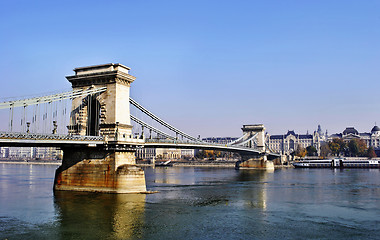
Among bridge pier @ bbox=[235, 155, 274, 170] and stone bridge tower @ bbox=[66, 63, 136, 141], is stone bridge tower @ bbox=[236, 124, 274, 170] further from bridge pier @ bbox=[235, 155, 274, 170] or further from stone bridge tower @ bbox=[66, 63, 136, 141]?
stone bridge tower @ bbox=[66, 63, 136, 141]

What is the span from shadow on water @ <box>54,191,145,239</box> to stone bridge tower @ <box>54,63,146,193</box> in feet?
5.18

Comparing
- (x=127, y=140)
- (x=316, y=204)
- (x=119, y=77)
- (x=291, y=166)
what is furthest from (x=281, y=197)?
(x=291, y=166)

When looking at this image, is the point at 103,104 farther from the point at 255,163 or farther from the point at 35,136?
the point at 255,163

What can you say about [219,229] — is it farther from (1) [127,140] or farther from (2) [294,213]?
(1) [127,140]

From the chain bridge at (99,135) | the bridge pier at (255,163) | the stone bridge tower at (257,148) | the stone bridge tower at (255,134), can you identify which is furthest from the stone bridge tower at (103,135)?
the stone bridge tower at (255,134)

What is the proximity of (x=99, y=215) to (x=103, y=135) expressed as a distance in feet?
43.6

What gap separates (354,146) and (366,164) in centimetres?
3746

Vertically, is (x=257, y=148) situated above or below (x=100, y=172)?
above

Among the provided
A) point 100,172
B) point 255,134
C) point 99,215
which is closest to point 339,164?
point 255,134

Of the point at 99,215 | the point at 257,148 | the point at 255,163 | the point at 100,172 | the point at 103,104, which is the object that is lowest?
the point at 99,215

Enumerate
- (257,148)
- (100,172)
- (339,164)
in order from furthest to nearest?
(339,164) → (257,148) → (100,172)

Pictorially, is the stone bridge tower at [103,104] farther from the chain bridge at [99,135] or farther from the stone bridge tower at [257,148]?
the stone bridge tower at [257,148]

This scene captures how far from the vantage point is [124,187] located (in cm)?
3956

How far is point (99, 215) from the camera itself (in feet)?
98.7
